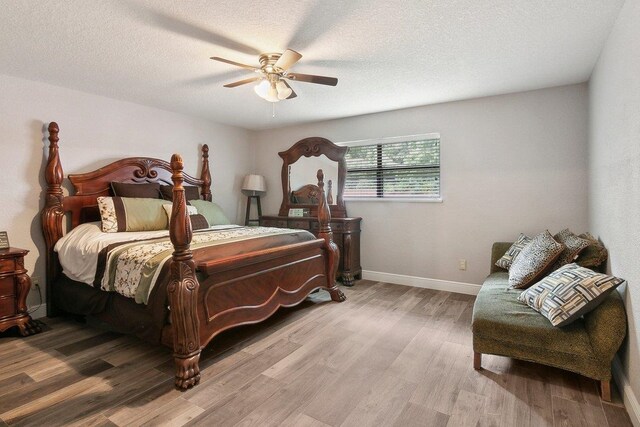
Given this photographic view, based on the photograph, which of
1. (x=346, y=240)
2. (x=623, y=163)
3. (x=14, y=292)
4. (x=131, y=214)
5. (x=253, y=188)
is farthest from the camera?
(x=253, y=188)

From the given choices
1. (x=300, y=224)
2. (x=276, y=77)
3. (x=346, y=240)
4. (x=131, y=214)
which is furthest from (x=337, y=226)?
(x=131, y=214)

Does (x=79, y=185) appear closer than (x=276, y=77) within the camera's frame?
No

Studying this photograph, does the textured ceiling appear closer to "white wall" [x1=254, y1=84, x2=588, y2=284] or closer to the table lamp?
"white wall" [x1=254, y1=84, x2=588, y2=284]

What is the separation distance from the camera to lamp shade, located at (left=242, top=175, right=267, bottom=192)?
16.5ft

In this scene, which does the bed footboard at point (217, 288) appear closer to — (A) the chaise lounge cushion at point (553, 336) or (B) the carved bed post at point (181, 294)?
(B) the carved bed post at point (181, 294)

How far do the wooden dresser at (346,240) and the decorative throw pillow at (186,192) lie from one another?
1290 mm

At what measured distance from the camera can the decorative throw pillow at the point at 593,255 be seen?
230 cm

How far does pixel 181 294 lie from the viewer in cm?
195

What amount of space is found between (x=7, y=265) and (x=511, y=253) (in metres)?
4.30

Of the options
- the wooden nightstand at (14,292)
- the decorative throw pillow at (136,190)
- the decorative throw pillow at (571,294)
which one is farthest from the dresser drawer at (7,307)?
the decorative throw pillow at (571,294)

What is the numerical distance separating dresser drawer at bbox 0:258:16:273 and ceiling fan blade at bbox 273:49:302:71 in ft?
8.64

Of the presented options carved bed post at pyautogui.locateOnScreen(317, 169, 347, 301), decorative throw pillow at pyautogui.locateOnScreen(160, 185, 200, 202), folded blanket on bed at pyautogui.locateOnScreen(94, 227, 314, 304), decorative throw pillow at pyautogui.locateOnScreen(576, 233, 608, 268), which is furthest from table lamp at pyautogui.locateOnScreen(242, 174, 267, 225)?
decorative throw pillow at pyautogui.locateOnScreen(576, 233, 608, 268)

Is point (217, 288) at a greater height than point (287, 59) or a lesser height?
lesser

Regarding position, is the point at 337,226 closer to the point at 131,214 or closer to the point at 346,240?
the point at 346,240
